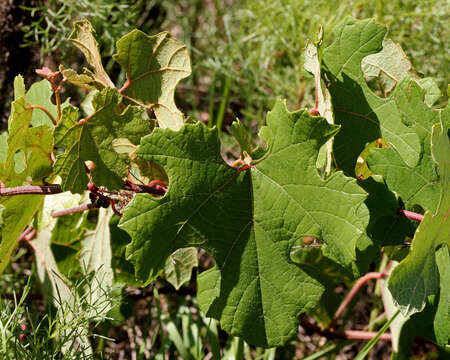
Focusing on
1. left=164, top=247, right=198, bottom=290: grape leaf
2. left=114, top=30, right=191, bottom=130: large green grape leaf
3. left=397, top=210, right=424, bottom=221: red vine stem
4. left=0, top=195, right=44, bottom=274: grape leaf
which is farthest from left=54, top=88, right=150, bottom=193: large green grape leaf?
left=397, top=210, right=424, bottom=221: red vine stem

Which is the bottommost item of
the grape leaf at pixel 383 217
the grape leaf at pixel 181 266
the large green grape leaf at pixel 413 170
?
the grape leaf at pixel 181 266

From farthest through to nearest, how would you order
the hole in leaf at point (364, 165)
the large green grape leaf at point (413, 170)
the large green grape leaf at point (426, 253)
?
the hole in leaf at point (364, 165) < the large green grape leaf at point (413, 170) < the large green grape leaf at point (426, 253)

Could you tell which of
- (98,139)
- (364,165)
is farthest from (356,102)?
(98,139)

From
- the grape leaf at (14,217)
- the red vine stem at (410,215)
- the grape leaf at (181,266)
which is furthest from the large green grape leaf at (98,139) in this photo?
the red vine stem at (410,215)

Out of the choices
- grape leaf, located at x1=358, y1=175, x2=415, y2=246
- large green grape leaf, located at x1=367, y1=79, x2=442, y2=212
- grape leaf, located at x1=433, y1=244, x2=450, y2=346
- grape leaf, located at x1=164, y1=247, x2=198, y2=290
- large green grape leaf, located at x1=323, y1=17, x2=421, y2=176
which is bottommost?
grape leaf, located at x1=164, y1=247, x2=198, y2=290

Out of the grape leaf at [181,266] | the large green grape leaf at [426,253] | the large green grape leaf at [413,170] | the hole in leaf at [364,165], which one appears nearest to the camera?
the large green grape leaf at [426,253]

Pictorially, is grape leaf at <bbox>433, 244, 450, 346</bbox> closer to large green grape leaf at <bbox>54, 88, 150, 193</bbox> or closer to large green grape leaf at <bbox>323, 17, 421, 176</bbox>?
large green grape leaf at <bbox>323, 17, 421, 176</bbox>

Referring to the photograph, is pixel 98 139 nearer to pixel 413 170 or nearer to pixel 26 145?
pixel 26 145

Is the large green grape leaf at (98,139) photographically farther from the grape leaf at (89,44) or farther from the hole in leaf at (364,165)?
the hole in leaf at (364,165)
